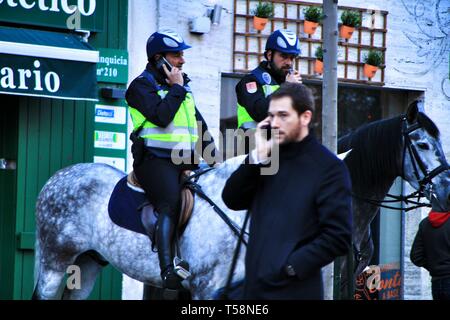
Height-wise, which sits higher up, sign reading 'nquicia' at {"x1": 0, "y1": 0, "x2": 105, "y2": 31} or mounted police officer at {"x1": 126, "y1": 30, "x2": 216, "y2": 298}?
sign reading 'nquicia' at {"x1": 0, "y1": 0, "x2": 105, "y2": 31}

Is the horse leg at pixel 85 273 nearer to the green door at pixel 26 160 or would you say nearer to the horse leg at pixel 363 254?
the green door at pixel 26 160

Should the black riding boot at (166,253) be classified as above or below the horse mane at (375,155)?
below

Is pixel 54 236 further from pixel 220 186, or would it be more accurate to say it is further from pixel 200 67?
pixel 200 67

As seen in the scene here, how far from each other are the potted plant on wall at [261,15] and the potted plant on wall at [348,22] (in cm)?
116

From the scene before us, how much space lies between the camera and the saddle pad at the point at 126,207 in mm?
8859

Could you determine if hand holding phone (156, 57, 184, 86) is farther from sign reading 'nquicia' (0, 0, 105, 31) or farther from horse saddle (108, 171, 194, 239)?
sign reading 'nquicia' (0, 0, 105, 31)

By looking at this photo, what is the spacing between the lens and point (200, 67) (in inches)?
501

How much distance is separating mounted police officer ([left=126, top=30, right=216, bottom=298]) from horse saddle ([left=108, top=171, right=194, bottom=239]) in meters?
0.09

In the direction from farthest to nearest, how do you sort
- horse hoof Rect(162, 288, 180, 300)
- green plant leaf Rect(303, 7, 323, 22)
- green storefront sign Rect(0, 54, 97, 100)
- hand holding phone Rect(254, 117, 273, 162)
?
1. green plant leaf Rect(303, 7, 323, 22)
2. green storefront sign Rect(0, 54, 97, 100)
3. horse hoof Rect(162, 288, 180, 300)
4. hand holding phone Rect(254, 117, 273, 162)

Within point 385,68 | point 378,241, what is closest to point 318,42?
point 385,68

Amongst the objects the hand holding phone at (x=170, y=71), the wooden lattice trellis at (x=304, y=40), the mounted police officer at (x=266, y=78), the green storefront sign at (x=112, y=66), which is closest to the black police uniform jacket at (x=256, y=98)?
the mounted police officer at (x=266, y=78)

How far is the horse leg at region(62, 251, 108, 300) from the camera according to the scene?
9844 millimetres

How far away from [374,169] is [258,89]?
126cm

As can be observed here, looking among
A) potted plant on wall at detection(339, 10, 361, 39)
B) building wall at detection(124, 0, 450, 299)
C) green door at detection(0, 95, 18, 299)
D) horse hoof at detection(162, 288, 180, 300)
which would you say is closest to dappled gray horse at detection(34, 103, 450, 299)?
horse hoof at detection(162, 288, 180, 300)
